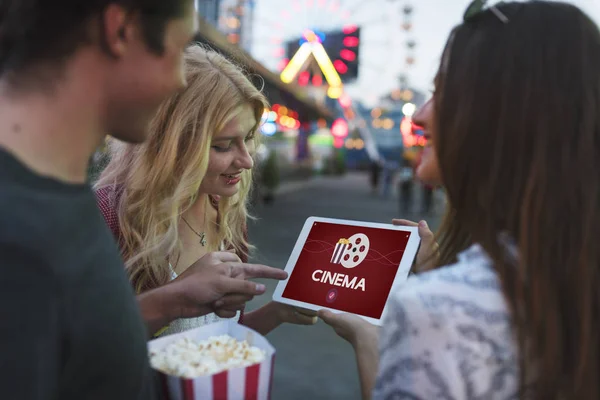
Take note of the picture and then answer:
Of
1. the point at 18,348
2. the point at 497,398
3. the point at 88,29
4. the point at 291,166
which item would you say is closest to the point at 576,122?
the point at 497,398

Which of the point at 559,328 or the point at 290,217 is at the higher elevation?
the point at 559,328

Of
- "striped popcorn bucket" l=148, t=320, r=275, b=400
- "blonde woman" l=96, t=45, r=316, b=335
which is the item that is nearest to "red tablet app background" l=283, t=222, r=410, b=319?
"blonde woman" l=96, t=45, r=316, b=335

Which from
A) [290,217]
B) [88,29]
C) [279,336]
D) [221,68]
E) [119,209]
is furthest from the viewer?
[290,217]

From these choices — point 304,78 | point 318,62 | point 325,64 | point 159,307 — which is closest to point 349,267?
point 159,307

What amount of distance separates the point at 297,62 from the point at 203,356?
27.0 meters

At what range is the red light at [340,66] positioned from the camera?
29.3 meters

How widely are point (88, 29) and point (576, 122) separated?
870 mm

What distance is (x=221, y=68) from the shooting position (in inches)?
78.3

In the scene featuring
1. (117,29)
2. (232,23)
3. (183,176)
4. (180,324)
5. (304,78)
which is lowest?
(304,78)

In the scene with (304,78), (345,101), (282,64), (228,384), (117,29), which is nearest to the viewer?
(117,29)

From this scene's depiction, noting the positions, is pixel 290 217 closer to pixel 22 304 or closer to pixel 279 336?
pixel 279 336

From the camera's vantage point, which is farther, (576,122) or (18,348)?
(576,122)

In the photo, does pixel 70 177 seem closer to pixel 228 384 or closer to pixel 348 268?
pixel 228 384

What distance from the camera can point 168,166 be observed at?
184 cm
